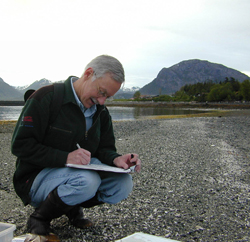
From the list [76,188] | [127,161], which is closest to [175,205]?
[127,161]

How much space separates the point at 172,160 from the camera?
5.77m

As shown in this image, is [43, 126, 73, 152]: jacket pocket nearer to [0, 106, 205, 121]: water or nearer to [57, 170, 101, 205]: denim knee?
[57, 170, 101, 205]: denim knee

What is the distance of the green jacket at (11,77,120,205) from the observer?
73.8 inches

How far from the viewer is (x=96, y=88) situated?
2051 millimetres

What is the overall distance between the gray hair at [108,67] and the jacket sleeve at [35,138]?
1.53 ft

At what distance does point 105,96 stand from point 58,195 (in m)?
0.87

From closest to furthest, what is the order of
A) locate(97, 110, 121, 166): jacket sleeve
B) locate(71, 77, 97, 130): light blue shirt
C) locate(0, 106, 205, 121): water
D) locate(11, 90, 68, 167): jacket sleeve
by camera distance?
1. locate(11, 90, 68, 167): jacket sleeve
2. locate(71, 77, 97, 130): light blue shirt
3. locate(97, 110, 121, 166): jacket sleeve
4. locate(0, 106, 205, 121): water

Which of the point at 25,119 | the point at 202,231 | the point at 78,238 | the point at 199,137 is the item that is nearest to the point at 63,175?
the point at 25,119

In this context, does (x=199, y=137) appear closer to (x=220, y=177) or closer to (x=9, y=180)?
(x=220, y=177)

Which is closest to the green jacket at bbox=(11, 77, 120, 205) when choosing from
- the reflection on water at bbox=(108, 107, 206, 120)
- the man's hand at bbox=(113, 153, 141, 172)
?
the man's hand at bbox=(113, 153, 141, 172)

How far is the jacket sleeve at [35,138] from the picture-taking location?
186 centimetres

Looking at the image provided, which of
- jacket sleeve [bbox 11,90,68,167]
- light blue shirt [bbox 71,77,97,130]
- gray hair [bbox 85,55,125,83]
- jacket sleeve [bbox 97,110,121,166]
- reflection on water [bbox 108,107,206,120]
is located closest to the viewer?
jacket sleeve [bbox 11,90,68,167]

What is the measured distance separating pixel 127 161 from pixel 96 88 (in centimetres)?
74

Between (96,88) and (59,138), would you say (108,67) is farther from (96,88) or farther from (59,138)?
(59,138)
